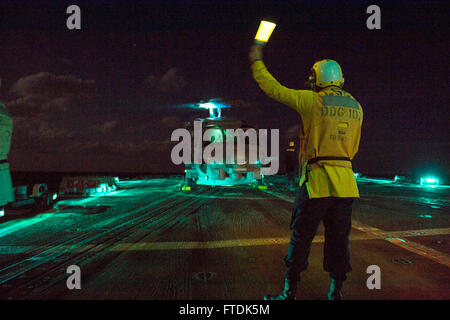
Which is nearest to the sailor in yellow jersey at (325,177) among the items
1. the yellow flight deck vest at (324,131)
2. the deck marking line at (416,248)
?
the yellow flight deck vest at (324,131)

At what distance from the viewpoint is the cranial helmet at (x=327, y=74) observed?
273 cm

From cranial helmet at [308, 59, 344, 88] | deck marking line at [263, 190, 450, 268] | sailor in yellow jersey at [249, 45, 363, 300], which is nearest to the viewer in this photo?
sailor in yellow jersey at [249, 45, 363, 300]

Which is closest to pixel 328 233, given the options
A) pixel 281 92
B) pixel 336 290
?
pixel 336 290

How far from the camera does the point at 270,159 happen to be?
52.6 ft

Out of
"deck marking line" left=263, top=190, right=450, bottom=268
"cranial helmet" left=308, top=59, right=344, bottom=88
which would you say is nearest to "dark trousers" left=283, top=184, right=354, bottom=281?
"cranial helmet" left=308, top=59, right=344, bottom=88

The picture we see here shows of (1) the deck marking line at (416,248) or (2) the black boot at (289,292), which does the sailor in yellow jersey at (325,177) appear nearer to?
(2) the black boot at (289,292)

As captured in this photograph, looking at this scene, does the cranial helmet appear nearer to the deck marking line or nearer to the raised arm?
the raised arm

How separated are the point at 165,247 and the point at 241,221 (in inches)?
99.2

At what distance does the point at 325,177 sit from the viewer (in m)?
2.49

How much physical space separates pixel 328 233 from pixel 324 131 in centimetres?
93

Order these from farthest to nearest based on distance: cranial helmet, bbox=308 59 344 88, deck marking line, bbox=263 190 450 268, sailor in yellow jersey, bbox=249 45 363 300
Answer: deck marking line, bbox=263 190 450 268 < cranial helmet, bbox=308 59 344 88 < sailor in yellow jersey, bbox=249 45 363 300

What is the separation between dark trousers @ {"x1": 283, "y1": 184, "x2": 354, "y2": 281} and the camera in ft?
8.20

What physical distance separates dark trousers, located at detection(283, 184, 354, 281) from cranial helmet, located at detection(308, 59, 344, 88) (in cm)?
108
